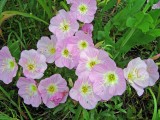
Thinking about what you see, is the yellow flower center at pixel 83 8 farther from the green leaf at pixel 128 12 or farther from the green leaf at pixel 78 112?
the green leaf at pixel 78 112

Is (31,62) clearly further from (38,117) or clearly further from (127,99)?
(127,99)

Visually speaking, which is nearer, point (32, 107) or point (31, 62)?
point (31, 62)

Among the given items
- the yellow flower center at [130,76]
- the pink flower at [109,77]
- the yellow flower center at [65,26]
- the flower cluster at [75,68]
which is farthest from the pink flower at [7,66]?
the yellow flower center at [130,76]

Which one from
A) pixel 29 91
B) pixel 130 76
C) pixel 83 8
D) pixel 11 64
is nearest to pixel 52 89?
pixel 29 91

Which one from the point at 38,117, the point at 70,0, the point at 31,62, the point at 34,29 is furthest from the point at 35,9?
the point at 38,117

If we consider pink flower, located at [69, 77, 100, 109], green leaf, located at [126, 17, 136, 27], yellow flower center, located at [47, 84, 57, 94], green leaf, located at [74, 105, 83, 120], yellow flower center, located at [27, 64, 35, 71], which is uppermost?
green leaf, located at [126, 17, 136, 27]

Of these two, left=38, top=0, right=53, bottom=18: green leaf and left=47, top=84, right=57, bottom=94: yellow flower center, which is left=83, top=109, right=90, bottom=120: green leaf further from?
left=38, top=0, right=53, bottom=18: green leaf

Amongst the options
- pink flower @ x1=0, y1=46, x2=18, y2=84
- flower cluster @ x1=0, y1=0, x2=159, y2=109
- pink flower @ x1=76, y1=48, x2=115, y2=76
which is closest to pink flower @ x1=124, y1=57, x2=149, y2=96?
flower cluster @ x1=0, y1=0, x2=159, y2=109
